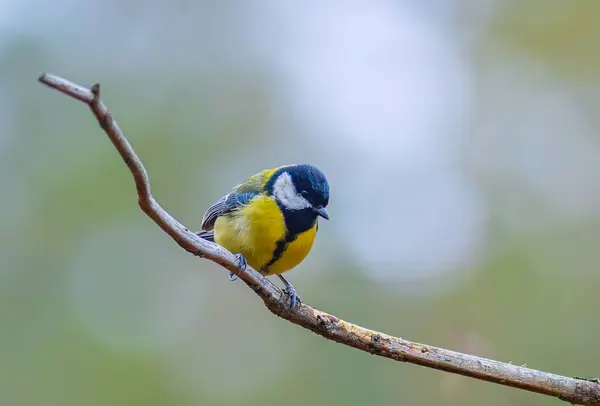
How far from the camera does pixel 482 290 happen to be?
5305 mm

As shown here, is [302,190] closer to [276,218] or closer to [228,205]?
[276,218]

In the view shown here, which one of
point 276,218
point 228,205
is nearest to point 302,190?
A: point 276,218

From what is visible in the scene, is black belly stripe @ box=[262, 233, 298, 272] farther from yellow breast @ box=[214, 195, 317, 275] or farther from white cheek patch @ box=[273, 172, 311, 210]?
white cheek patch @ box=[273, 172, 311, 210]

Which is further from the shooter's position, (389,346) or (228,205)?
(228,205)

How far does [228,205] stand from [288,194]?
284 mm

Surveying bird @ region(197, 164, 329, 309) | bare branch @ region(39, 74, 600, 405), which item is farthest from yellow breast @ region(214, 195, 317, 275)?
bare branch @ region(39, 74, 600, 405)

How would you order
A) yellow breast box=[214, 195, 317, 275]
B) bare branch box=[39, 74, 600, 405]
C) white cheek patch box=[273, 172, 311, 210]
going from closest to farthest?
bare branch box=[39, 74, 600, 405] < yellow breast box=[214, 195, 317, 275] < white cheek patch box=[273, 172, 311, 210]

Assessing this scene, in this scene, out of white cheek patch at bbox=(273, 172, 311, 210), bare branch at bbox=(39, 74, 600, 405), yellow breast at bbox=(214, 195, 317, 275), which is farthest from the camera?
white cheek patch at bbox=(273, 172, 311, 210)

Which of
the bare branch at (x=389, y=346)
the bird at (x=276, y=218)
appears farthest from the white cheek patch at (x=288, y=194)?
the bare branch at (x=389, y=346)

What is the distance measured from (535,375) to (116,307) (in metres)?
4.21

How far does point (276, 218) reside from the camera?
274cm

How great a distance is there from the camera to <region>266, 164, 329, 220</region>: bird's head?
283 cm

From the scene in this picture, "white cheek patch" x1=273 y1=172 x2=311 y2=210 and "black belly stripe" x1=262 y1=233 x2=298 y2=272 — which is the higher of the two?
"white cheek patch" x1=273 y1=172 x2=311 y2=210

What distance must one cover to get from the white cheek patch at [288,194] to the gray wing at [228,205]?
4.6 inches
